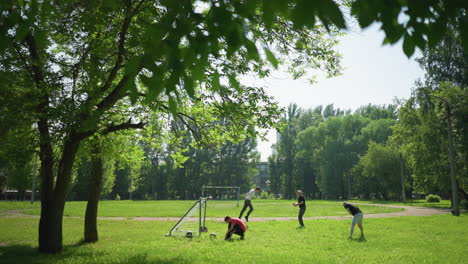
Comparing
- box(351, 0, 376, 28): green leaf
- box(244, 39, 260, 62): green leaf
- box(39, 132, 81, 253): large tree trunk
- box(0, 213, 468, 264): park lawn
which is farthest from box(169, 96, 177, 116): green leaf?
box(39, 132, 81, 253): large tree trunk

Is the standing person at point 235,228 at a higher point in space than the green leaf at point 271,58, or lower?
lower

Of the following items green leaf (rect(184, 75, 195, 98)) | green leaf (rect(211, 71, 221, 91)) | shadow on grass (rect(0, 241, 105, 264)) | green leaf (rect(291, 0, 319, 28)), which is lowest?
shadow on grass (rect(0, 241, 105, 264))

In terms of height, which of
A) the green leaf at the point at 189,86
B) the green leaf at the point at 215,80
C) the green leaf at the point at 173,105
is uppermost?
the green leaf at the point at 215,80

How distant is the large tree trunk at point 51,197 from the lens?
10320 mm

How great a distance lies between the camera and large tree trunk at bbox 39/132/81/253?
33.9ft

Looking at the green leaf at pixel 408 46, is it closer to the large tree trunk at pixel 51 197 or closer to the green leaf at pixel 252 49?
the green leaf at pixel 252 49

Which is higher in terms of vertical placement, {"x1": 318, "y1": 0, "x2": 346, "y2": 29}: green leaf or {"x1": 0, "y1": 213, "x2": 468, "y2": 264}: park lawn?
{"x1": 318, "y1": 0, "x2": 346, "y2": 29}: green leaf

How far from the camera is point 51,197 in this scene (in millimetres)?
10516

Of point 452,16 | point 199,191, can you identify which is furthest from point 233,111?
point 199,191

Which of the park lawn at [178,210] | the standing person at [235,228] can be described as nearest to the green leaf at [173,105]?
the standing person at [235,228]

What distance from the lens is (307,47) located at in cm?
1076

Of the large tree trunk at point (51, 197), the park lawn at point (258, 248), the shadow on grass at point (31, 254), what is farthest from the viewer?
the large tree trunk at point (51, 197)

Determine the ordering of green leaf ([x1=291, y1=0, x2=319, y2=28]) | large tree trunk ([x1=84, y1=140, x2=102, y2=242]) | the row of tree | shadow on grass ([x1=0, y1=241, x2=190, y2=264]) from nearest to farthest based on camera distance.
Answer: green leaf ([x1=291, y1=0, x2=319, y2=28]) < shadow on grass ([x1=0, y1=241, x2=190, y2=264]) < large tree trunk ([x1=84, y1=140, x2=102, y2=242]) < the row of tree

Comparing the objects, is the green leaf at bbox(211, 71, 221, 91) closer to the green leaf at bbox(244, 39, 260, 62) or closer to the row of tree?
the green leaf at bbox(244, 39, 260, 62)
